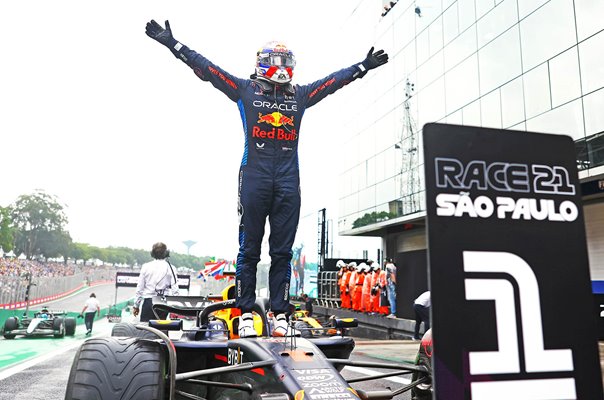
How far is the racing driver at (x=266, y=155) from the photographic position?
3947 millimetres

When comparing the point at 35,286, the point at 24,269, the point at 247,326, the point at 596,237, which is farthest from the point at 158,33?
the point at 24,269

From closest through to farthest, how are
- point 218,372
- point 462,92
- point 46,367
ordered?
point 218,372 → point 46,367 → point 462,92

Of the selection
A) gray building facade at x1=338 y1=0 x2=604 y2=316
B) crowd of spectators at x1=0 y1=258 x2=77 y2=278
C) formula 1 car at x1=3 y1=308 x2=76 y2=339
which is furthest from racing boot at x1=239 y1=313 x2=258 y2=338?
crowd of spectators at x1=0 y1=258 x2=77 y2=278

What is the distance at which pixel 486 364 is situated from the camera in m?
1.43

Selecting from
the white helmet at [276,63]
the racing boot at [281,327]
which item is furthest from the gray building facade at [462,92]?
the racing boot at [281,327]

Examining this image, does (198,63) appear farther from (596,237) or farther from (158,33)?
(596,237)

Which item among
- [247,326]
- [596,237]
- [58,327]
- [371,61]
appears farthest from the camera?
[58,327]

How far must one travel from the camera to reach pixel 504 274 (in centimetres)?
150

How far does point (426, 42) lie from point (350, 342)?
68.1 feet

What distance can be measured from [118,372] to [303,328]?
1406 millimetres

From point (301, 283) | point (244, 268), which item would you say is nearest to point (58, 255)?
point (301, 283)

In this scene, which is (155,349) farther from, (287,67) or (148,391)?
(287,67)

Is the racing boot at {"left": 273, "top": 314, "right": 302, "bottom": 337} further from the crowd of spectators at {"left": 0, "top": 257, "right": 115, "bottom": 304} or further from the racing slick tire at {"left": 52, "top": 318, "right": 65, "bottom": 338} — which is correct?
the crowd of spectators at {"left": 0, "top": 257, "right": 115, "bottom": 304}

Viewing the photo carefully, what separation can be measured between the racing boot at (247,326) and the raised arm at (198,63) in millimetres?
1701
